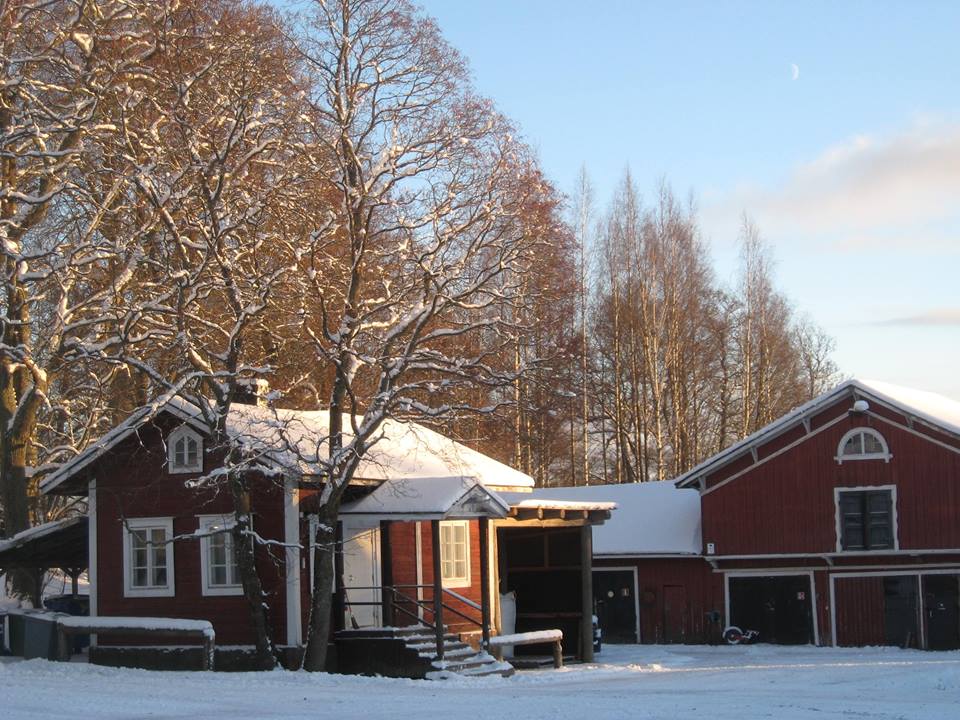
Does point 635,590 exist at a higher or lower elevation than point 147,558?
lower

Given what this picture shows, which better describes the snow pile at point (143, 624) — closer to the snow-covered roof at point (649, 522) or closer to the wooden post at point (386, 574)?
the wooden post at point (386, 574)

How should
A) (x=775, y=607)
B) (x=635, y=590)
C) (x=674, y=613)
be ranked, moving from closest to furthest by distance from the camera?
1. (x=775, y=607)
2. (x=674, y=613)
3. (x=635, y=590)

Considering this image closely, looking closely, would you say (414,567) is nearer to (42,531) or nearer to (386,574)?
(386,574)

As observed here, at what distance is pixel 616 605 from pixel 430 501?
53.6 feet

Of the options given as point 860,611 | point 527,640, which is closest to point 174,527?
point 527,640

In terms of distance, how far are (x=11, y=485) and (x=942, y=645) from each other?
75.7 ft

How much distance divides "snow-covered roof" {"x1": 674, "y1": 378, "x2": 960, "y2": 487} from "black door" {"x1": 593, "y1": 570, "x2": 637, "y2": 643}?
3820mm

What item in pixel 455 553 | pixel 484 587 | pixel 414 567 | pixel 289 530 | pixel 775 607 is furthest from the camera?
pixel 775 607

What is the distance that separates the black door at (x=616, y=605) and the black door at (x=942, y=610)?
8414mm

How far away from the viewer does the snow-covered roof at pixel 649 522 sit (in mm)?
38344

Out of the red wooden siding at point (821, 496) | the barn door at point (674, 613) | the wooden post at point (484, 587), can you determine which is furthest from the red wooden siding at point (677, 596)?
the wooden post at point (484, 587)

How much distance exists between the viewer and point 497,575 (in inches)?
1191

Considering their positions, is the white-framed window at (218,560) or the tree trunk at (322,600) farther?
the white-framed window at (218,560)

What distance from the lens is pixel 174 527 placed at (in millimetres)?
26500
